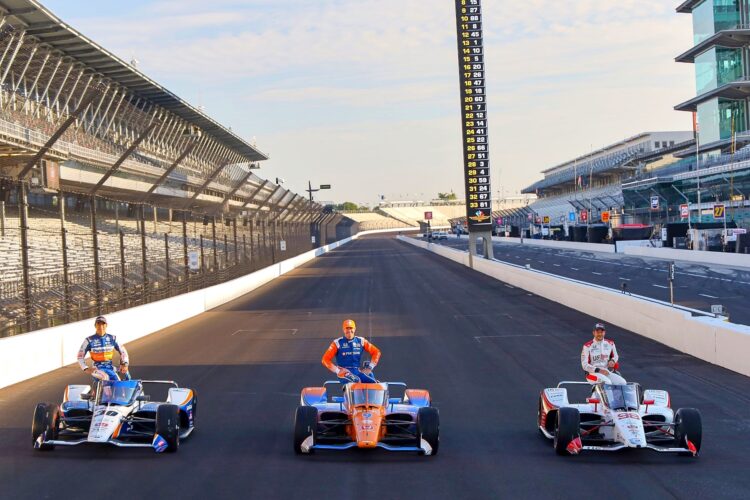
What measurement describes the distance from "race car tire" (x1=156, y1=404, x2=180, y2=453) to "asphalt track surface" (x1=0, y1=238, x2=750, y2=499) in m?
0.18

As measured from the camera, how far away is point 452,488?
25.7 ft

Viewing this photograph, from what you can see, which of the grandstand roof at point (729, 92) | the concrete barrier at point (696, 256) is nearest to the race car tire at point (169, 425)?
the concrete barrier at point (696, 256)

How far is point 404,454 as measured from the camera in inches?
370

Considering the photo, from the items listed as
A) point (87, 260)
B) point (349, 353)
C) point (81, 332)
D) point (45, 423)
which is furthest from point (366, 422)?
point (87, 260)

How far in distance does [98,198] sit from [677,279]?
86.2 feet

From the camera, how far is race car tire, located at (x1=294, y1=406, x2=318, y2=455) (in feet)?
30.3

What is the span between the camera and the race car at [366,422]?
30.2ft

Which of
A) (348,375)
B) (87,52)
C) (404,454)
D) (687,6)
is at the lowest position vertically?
(404,454)

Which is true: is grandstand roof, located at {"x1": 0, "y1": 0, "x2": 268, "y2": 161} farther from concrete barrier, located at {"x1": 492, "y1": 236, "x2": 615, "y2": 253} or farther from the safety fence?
concrete barrier, located at {"x1": 492, "y1": 236, "x2": 615, "y2": 253}

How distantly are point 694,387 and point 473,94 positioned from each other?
135 ft

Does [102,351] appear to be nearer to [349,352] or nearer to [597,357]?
[349,352]

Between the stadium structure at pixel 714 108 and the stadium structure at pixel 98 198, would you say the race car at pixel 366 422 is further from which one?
the stadium structure at pixel 714 108

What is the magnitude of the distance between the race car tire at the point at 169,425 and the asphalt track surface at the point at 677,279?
55.3 ft

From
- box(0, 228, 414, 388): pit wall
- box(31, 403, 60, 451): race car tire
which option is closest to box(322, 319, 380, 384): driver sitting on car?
box(31, 403, 60, 451): race car tire
